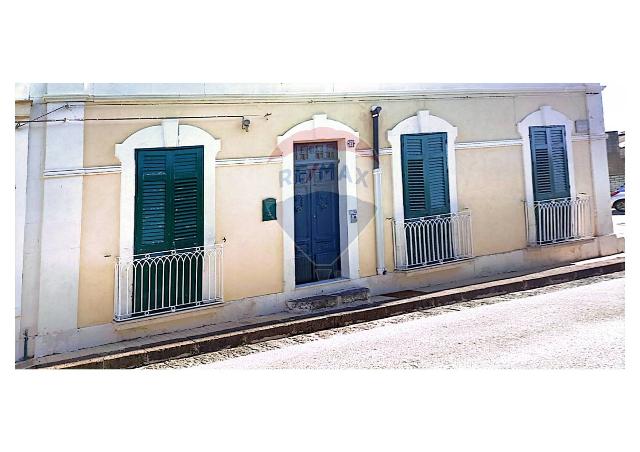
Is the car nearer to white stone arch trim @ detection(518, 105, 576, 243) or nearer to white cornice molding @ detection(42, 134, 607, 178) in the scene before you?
white stone arch trim @ detection(518, 105, 576, 243)

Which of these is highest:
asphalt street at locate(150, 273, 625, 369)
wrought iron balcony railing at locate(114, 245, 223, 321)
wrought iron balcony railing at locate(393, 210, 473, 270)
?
wrought iron balcony railing at locate(393, 210, 473, 270)

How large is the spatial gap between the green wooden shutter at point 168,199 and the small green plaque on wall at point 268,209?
0.55 m

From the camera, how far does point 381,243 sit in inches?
152

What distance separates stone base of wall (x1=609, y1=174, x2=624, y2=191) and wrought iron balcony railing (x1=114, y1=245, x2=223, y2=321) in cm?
365

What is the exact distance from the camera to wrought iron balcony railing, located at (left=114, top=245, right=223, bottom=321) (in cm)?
310

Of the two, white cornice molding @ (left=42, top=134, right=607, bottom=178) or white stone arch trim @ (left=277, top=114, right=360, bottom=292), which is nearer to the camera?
white cornice molding @ (left=42, top=134, right=607, bottom=178)

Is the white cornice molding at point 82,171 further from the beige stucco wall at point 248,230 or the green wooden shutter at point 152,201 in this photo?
the beige stucco wall at point 248,230

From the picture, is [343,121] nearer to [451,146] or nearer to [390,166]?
[390,166]

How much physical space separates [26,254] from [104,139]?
1022mm

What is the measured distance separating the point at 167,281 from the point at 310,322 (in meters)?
1.28

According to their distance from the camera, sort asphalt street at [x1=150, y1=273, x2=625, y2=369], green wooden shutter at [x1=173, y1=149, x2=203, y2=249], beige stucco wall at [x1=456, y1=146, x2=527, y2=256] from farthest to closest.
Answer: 1. beige stucco wall at [x1=456, y1=146, x2=527, y2=256]
2. green wooden shutter at [x1=173, y1=149, x2=203, y2=249]
3. asphalt street at [x1=150, y1=273, x2=625, y2=369]

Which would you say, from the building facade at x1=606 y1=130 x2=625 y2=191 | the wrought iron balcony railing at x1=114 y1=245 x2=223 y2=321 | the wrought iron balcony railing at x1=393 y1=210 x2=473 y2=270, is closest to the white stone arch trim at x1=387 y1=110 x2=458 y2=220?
the wrought iron balcony railing at x1=393 y1=210 x2=473 y2=270

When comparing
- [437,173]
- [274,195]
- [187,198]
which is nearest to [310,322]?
[274,195]

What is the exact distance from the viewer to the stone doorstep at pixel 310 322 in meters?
2.89
